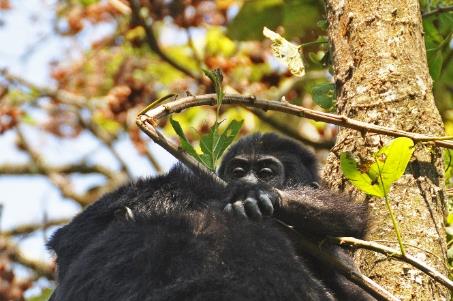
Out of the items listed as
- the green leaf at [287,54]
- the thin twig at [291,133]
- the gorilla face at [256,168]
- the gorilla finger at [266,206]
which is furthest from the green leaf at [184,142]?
the thin twig at [291,133]

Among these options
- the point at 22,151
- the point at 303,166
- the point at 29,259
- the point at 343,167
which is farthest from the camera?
the point at 22,151

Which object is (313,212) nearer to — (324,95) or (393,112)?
(393,112)

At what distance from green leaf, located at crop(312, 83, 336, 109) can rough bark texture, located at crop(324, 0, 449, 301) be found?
1.52 feet

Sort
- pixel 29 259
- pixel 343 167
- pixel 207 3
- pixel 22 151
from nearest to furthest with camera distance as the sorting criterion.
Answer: pixel 343 167 → pixel 29 259 → pixel 207 3 → pixel 22 151

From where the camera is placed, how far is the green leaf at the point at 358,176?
3.17 meters

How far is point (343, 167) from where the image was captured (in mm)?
3193

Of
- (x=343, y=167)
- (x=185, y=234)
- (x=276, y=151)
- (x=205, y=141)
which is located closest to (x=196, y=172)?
(x=205, y=141)

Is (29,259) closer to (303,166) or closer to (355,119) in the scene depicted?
(303,166)

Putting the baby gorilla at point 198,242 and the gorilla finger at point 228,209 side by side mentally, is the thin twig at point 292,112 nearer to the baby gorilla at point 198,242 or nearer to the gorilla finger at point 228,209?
the baby gorilla at point 198,242

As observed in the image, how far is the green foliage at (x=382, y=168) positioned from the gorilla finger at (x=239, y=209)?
0.47m

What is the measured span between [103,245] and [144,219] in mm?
208

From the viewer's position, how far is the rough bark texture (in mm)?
3229

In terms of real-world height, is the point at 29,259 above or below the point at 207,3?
below

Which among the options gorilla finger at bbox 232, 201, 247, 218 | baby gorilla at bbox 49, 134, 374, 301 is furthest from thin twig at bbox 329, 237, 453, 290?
gorilla finger at bbox 232, 201, 247, 218
